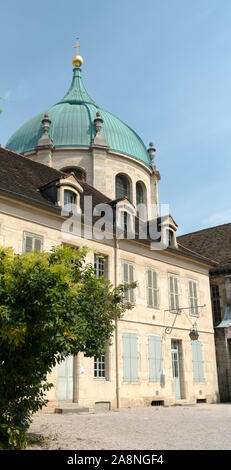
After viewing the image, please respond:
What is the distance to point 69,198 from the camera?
17125 millimetres

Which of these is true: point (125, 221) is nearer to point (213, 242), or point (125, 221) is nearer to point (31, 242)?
point (31, 242)

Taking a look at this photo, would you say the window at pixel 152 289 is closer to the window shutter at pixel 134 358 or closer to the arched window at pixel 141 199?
the window shutter at pixel 134 358

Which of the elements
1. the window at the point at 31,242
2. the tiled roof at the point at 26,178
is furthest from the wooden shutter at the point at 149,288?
the window at the point at 31,242

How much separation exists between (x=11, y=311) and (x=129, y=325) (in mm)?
10890

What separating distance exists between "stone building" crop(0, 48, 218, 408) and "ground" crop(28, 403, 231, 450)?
3.78 m

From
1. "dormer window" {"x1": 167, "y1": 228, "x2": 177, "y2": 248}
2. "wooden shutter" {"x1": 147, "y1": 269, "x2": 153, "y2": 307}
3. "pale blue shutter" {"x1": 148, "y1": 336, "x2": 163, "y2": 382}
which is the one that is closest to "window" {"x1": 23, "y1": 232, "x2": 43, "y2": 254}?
"wooden shutter" {"x1": 147, "y1": 269, "x2": 153, "y2": 307}

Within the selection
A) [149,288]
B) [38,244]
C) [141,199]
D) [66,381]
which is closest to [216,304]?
[149,288]

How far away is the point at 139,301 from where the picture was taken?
714 inches

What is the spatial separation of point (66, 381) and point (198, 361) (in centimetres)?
771

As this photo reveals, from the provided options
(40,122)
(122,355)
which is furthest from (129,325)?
(40,122)

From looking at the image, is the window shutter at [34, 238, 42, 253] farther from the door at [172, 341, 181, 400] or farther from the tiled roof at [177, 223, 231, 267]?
the tiled roof at [177, 223, 231, 267]

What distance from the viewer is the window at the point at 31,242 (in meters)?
14.5

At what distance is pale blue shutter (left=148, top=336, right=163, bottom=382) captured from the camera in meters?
17.9

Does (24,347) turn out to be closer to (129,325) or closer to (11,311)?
(11,311)
